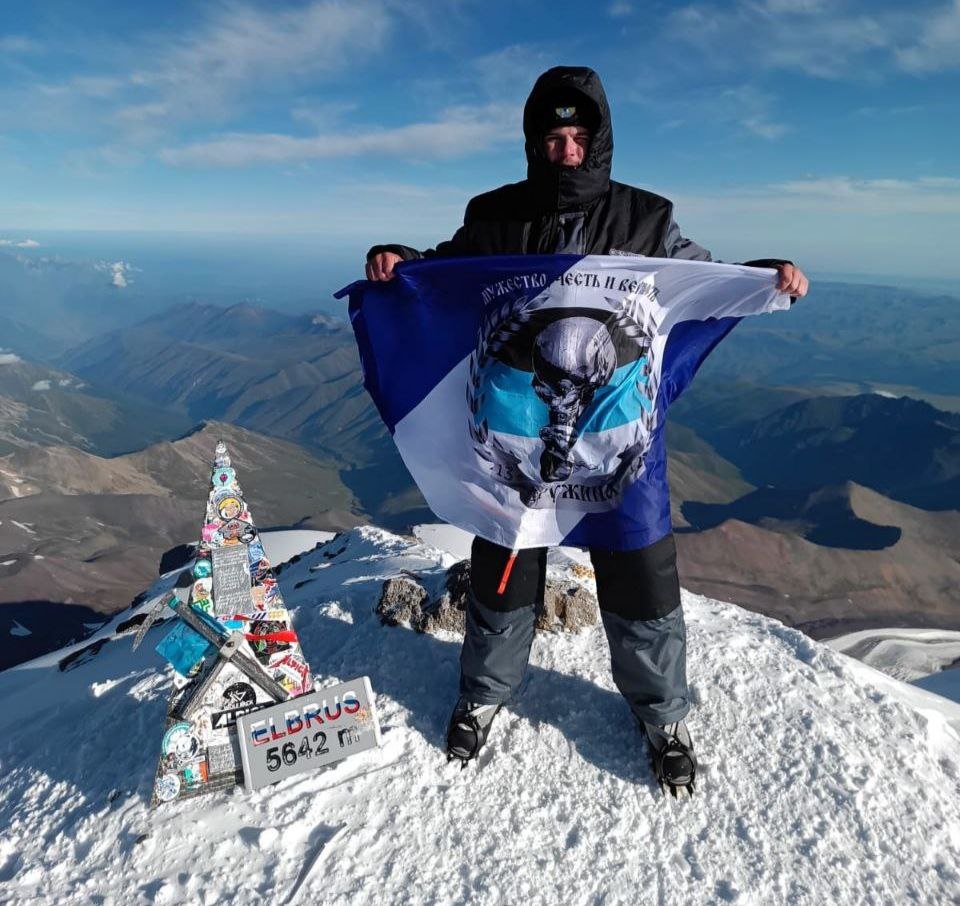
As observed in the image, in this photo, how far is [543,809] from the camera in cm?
525

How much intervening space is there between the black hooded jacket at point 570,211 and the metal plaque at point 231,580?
3.44m

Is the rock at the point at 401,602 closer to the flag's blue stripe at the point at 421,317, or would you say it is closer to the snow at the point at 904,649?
the flag's blue stripe at the point at 421,317

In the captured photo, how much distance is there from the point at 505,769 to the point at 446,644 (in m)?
2.32

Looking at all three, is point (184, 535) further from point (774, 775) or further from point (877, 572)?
point (774, 775)

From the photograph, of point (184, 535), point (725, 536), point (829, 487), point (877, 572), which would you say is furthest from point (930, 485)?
point (184, 535)

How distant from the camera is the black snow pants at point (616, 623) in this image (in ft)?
17.5

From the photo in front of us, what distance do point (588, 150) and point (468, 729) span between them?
5.55 meters

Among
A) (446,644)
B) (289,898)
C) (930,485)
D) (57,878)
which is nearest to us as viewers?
(289,898)

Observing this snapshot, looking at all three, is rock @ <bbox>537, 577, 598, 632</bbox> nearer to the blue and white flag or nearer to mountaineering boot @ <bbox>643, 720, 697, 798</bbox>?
mountaineering boot @ <bbox>643, 720, 697, 798</bbox>

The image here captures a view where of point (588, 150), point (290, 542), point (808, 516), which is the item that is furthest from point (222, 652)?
point (808, 516)

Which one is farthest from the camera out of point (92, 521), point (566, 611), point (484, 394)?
point (92, 521)

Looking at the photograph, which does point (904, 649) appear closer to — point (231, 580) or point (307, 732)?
point (307, 732)

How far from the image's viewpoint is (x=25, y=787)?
602cm

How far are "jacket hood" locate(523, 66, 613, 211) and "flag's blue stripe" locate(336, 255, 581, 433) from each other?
0.65 m
